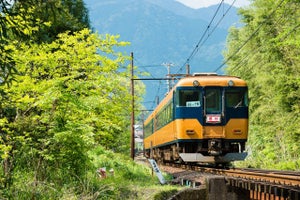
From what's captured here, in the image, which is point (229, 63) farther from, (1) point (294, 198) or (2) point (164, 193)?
(1) point (294, 198)

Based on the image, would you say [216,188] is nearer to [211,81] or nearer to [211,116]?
[211,116]

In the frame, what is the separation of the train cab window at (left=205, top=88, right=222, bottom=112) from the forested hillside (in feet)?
13.6

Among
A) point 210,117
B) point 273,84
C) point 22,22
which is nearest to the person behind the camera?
point 22,22

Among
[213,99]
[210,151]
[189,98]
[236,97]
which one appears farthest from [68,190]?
[236,97]

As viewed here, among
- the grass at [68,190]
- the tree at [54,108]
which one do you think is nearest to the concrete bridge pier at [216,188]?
the grass at [68,190]

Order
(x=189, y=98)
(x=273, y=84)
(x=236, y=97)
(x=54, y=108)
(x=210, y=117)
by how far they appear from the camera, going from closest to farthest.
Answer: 1. (x=54, y=108)
2. (x=210, y=117)
3. (x=189, y=98)
4. (x=236, y=97)
5. (x=273, y=84)

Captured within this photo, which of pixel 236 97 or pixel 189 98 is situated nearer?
pixel 189 98

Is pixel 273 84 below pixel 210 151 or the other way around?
the other way around

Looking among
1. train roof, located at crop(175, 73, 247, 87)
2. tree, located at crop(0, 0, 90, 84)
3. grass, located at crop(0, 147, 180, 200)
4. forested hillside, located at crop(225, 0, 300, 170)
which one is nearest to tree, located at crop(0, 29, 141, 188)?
grass, located at crop(0, 147, 180, 200)

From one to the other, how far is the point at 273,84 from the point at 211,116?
14974 millimetres

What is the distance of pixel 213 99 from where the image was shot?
15875 mm

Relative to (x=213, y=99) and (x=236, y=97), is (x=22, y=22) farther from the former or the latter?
(x=236, y=97)

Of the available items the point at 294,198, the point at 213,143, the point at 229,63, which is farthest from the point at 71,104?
the point at 229,63

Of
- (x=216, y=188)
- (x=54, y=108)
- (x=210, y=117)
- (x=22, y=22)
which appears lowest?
(x=216, y=188)
